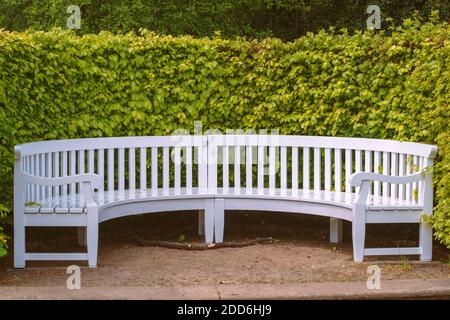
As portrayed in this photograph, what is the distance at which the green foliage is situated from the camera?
15039 millimetres

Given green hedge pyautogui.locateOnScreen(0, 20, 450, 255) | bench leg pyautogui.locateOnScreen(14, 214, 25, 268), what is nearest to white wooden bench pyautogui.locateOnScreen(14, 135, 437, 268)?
bench leg pyautogui.locateOnScreen(14, 214, 25, 268)

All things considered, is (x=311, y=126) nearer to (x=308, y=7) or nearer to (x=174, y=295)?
(x=174, y=295)

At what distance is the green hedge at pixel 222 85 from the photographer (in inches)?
302

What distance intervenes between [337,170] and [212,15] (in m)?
8.10

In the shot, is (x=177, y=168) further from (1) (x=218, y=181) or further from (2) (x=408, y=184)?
(2) (x=408, y=184)

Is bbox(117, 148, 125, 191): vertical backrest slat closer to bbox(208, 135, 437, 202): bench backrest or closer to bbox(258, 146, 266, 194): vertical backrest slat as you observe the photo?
bbox(208, 135, 437, 202): bench backrest

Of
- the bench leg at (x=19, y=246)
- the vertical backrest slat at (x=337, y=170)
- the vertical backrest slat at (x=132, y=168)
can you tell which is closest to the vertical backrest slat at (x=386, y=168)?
the vertical backrest slat at (x=337, y=170)

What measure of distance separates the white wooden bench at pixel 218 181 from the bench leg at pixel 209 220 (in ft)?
0.03

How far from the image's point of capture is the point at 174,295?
5.80 m

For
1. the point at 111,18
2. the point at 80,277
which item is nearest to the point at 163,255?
the point at 80,277

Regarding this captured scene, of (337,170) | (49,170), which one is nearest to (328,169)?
(337,170)

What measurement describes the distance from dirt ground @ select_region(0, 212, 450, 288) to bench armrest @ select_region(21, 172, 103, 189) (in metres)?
0.76

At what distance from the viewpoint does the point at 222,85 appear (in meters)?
8.95

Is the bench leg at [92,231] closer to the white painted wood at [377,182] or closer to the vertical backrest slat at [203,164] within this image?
the vertical backrest slat at [203,164]
